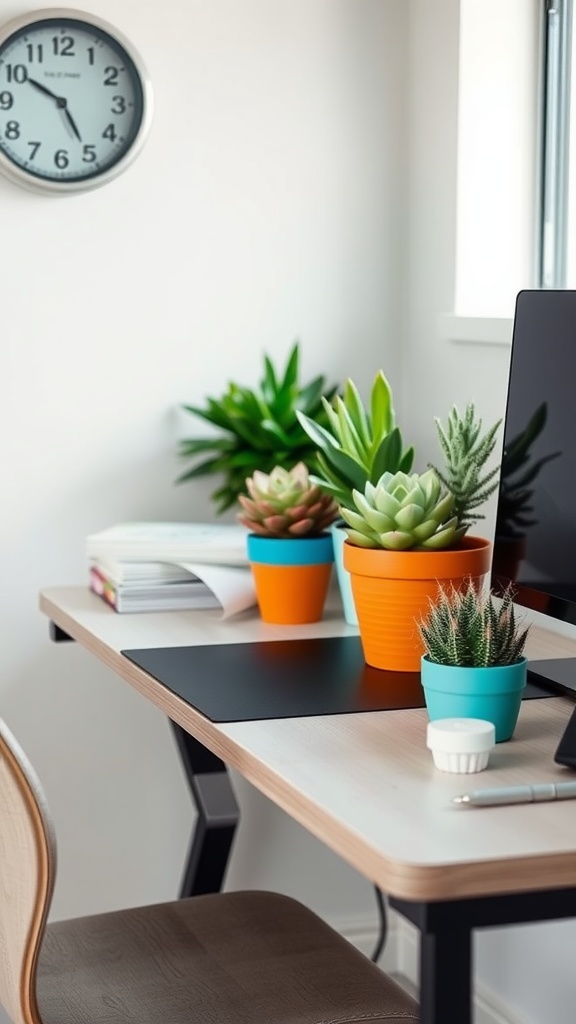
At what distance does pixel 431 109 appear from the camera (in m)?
2.42

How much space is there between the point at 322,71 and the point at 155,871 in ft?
4.63

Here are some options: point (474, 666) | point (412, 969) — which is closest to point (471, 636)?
point (474, 666)

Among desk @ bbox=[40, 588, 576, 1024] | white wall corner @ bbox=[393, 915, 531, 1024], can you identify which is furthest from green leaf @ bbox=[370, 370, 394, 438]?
white wall corner @ bbox=[393, 915, 531, 1024]

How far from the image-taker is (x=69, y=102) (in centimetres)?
231

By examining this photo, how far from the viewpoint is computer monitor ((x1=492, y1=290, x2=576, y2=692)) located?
1570 millimetres

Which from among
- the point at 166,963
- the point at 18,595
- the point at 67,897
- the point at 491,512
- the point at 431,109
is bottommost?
the point at 67,897

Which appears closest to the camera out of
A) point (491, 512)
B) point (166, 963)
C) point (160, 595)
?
point (166, 963)

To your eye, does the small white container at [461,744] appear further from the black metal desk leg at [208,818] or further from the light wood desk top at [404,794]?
the black metal desk leg at [208,818]

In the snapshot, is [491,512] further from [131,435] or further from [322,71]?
[322,71]

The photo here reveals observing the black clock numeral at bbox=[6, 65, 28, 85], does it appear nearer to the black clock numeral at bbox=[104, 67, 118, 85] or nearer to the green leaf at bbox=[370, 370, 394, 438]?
the black clock numeral at bbox=[104, 67, 118, 85]

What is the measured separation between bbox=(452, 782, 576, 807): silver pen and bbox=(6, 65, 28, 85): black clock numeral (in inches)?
59.1

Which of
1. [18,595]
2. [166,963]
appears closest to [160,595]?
[18,595]

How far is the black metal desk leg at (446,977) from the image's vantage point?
1098 millimetres

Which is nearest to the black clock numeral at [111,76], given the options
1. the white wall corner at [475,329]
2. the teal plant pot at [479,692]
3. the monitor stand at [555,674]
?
the white wall corner at [475,329]
